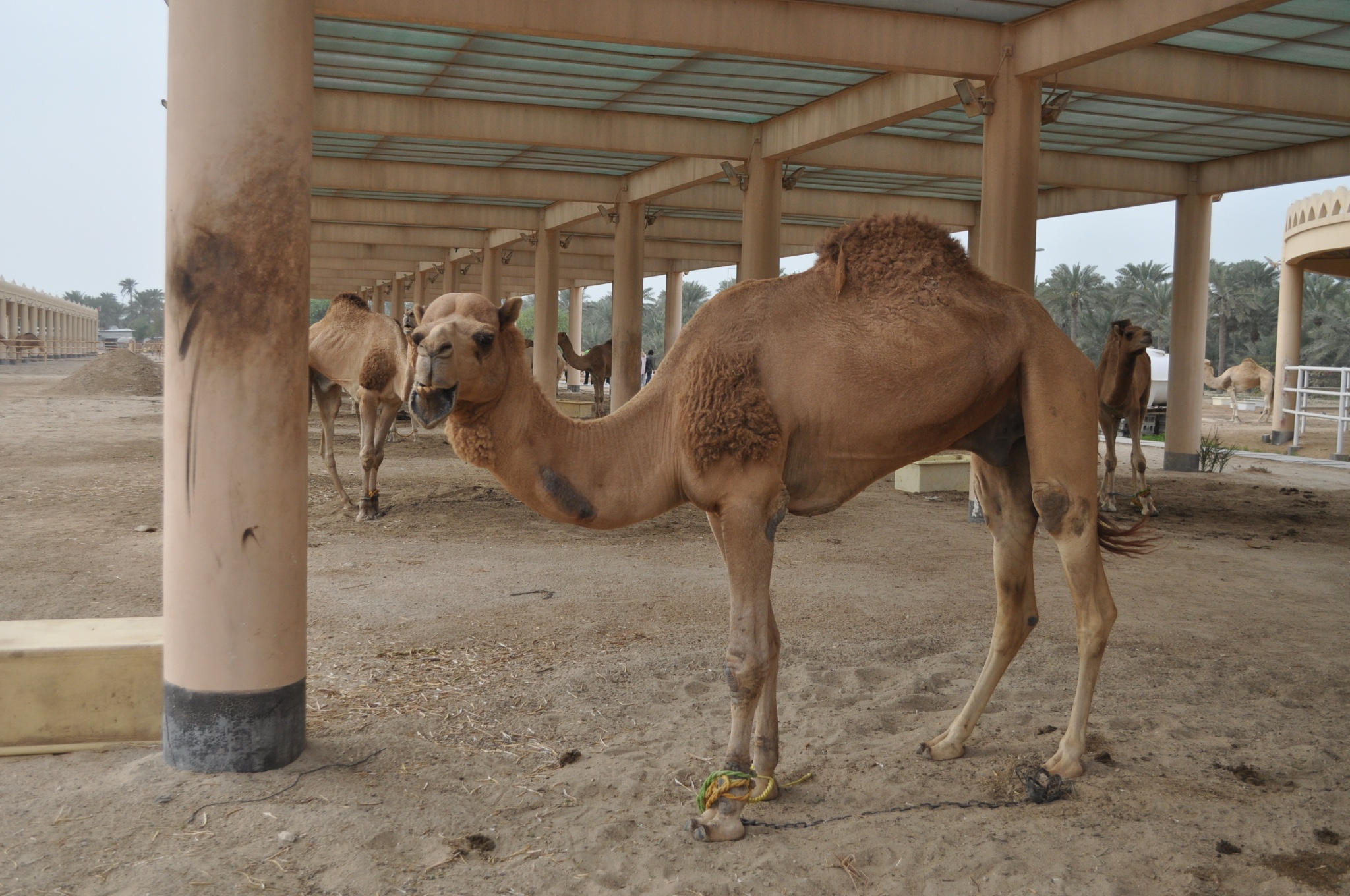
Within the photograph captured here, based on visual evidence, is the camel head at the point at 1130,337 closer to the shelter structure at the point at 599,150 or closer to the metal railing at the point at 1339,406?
the shelter structure at the point at 599,150

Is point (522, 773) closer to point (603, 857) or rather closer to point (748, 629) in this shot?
point (603, 857)

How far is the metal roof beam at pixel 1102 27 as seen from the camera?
944 centimetres

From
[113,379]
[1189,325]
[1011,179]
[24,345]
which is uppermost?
[1011,179]

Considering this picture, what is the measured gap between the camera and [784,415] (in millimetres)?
4113

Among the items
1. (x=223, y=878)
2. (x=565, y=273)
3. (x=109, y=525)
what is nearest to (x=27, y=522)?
(x=109, y=525)

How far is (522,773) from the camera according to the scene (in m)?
4.58

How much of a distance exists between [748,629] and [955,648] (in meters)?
3.22

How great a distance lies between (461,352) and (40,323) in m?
95.5

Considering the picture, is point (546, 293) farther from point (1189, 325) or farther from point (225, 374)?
point (225, 374)

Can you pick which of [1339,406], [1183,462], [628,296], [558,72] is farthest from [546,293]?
[1339,406]

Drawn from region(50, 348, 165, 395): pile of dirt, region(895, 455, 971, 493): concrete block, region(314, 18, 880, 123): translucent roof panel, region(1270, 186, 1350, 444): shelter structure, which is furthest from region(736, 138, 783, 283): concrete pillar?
region(50, 348, 165, 395): pile of dirt

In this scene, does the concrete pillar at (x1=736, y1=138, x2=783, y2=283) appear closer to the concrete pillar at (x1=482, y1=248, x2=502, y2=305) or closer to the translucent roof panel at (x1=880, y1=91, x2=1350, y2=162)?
the translucent roof panel at (x1=880, y1=91, x2=1350, y2=162)

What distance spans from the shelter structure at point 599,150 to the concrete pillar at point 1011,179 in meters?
0.03

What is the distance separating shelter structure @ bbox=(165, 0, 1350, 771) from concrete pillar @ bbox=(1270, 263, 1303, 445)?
26.5 ft
